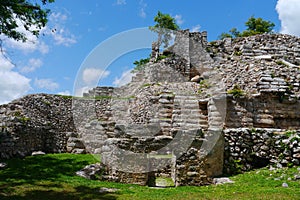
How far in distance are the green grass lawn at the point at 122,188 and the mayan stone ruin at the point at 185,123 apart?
0.74 metres

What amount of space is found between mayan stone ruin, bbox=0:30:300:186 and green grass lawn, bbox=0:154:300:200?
741mm

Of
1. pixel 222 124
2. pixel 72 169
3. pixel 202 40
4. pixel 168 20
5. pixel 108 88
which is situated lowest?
pixel 72 169

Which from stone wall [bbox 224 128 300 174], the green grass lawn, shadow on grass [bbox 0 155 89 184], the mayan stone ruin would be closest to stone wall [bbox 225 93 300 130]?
the mayan stone ruin

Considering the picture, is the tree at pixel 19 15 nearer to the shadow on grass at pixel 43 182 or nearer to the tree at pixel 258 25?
the shadow on grass at pixel 43 182

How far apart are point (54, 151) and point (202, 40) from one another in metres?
16.2

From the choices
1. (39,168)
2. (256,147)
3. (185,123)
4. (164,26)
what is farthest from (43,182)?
(164,26)

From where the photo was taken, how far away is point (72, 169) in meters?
9.67

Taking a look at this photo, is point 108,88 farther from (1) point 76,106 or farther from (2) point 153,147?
(2) point 153,147

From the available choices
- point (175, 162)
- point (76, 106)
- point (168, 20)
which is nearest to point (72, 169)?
point (175, 162)

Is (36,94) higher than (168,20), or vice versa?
(168,20)

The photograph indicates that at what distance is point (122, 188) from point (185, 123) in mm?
5381

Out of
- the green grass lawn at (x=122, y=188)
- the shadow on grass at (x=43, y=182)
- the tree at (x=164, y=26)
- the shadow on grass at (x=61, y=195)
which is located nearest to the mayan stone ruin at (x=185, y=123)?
the green grass lawn at (x=122, y=188)

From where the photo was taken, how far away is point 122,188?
763cm

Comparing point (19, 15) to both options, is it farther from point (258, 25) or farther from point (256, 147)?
point (258, 25)
